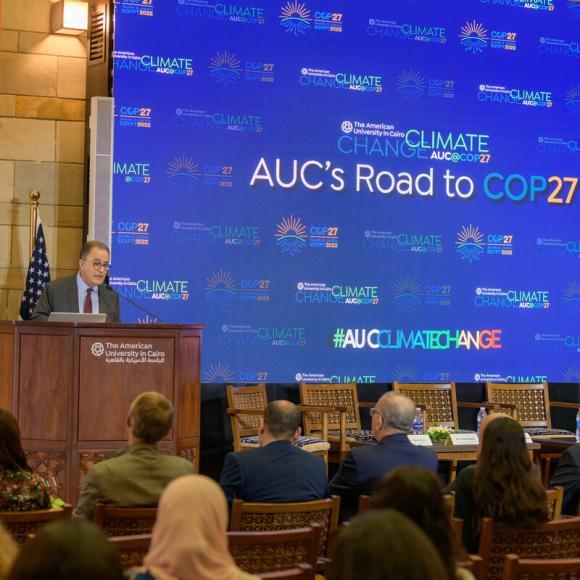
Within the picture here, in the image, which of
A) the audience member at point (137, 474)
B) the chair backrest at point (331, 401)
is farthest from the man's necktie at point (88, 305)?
the audience member at point (137, 474)

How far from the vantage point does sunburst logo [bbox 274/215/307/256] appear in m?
7.64

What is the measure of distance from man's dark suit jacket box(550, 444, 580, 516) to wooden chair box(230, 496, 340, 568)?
153 cm

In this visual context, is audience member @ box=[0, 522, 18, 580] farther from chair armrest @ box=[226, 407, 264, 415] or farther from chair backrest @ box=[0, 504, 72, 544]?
chair armrest @ box=[226, 407, 264, 415]

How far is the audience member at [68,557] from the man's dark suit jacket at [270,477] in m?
2.51

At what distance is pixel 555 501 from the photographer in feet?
13.1

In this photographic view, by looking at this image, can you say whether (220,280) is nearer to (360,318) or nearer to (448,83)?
(360,318)

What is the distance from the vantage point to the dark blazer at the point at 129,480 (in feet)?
11.7

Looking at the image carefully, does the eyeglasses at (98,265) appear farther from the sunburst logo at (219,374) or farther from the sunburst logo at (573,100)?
the sunburst logo at (573,100)

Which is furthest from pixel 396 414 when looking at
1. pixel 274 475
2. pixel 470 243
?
pixel 470 243

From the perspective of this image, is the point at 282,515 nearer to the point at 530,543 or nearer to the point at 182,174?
the point at 530,543

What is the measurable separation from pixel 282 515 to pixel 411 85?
525cm

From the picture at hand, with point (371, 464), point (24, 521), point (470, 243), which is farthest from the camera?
point (470, 243)

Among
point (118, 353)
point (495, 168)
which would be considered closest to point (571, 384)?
point (495, 168)

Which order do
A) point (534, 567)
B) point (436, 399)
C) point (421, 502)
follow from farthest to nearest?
point (436, 399), point (534, 567), point (421, 502)
